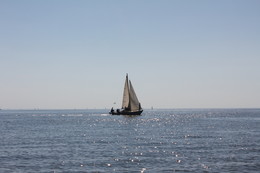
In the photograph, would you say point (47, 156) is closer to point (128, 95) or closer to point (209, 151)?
point (209, 151)

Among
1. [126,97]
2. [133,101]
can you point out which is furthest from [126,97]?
[133,101]

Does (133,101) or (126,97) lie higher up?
(126,97)

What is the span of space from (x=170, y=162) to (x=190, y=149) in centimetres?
1115

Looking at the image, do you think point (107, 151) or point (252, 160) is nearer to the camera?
point (252, 160)

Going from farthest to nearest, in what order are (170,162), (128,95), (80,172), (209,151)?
(128,95) → (209,151) → (170,162) → (80,172)

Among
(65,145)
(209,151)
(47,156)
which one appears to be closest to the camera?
(47,156)

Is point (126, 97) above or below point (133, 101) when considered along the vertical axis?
above

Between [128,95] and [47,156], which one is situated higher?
[128,95]

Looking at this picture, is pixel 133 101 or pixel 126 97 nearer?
pixel 126 97

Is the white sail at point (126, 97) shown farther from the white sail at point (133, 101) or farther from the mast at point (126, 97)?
the white sail at point (133, 101)

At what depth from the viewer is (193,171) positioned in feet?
113

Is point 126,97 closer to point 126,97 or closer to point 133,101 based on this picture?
point 126,97

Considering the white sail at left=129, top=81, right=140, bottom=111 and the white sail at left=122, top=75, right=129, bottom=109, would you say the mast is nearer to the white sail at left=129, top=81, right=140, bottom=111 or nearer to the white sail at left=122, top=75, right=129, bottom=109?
the white sail at left=122, top=75, right=129, bottom=109

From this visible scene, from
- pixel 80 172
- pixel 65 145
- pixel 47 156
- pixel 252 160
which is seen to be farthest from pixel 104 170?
pixel 65 145
